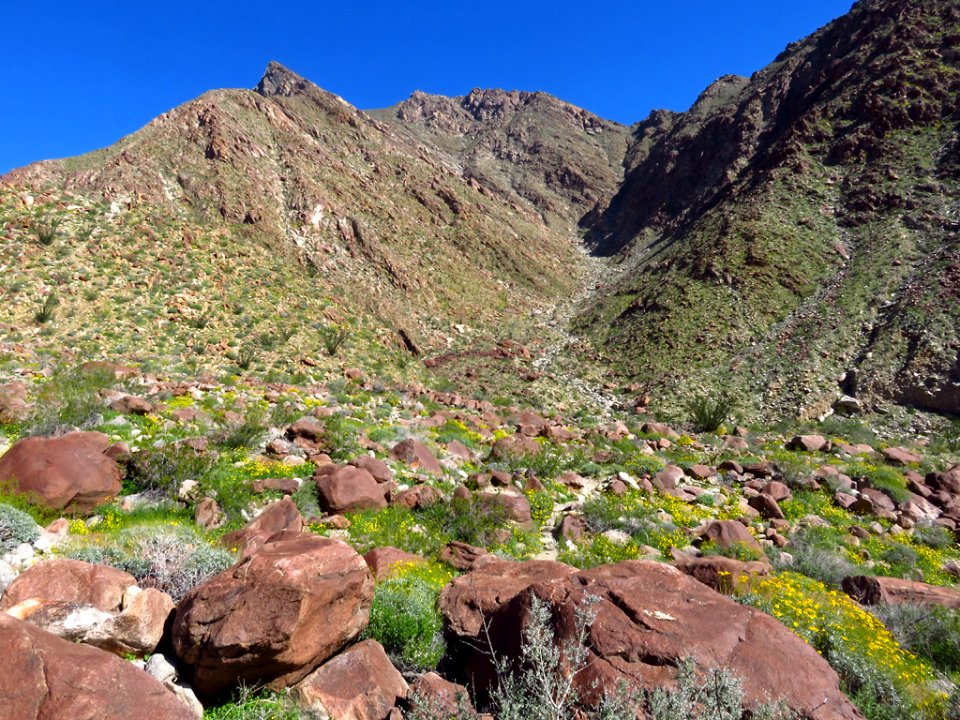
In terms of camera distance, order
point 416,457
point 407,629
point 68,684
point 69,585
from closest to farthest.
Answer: point 68,684 < point 69,585 < point 407,629 < point 416,457

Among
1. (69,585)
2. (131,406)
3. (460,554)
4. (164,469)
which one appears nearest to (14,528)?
(69,585)

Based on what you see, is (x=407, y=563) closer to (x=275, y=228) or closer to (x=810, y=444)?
(x=810, y=444)

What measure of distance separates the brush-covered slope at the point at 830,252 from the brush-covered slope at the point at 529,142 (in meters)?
27.4

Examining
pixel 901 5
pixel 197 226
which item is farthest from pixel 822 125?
pixel 197 226

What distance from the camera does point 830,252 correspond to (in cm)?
2928

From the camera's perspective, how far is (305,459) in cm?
861

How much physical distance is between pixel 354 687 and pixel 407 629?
69 cm

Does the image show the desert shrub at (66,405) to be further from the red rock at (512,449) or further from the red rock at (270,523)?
the red rock at (512,449)

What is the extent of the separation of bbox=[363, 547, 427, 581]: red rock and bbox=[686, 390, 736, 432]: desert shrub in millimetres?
14897

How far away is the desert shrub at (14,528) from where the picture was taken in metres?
4.43

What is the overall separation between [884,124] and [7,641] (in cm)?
4777

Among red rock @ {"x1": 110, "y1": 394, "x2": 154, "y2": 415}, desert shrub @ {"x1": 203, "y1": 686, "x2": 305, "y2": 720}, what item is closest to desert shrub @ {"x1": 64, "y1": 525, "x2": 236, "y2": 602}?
desert shrub @ {"x1": 203, "y1": 686, "x2": 305, "y2": 720}

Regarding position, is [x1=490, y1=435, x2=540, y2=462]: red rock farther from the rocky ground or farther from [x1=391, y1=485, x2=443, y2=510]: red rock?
[x1=391, y1=485, x2=443, y2=510]: red rock

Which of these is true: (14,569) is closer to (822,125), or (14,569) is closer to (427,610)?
(427,610)
